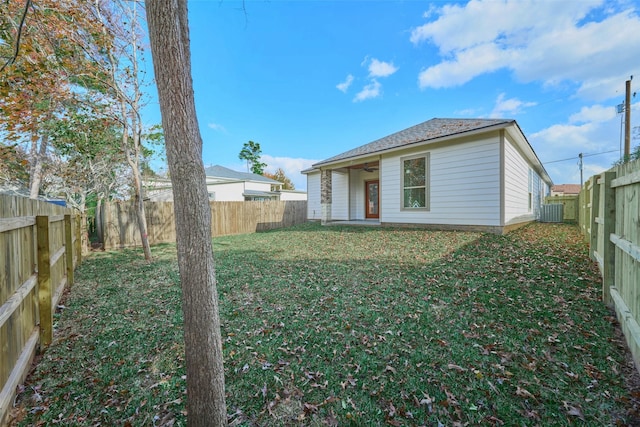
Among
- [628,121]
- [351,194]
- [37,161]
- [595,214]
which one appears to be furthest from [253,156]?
[595,214]

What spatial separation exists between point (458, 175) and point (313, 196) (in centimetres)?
852

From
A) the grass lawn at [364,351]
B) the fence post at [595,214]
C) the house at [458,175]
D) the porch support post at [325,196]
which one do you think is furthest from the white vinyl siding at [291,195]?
the fence post at [595,214]

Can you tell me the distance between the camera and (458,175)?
854 centimetres

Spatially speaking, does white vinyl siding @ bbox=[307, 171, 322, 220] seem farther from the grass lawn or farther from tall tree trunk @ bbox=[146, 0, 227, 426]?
tall tree trunk @ bbox=[146, 0, 227, 426]

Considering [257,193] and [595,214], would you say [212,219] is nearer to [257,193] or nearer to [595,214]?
[257,193]

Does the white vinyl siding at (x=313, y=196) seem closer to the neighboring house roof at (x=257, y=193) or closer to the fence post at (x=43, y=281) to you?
the neighboring house roof at (x=257, y=193)

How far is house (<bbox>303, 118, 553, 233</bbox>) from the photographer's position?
25.7ft

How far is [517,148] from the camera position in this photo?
945 centimetres

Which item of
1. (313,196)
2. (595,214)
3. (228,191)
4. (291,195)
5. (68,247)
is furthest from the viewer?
(291,195)

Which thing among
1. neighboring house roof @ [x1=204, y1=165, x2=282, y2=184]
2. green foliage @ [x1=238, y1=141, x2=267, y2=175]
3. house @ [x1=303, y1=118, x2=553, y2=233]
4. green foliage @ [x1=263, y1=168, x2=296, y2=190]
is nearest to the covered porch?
house @ [x1=303, y1=118, x2=553, y2=233]

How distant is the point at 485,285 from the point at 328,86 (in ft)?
44.1

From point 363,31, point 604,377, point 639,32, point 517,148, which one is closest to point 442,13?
point 363,31

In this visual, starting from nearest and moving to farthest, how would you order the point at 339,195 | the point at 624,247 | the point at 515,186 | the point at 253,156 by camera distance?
the point at 624,247 → the point at 515,186 → the point at 339,195 → the point at 253,156

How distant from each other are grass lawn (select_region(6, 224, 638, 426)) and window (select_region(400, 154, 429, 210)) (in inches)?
177
